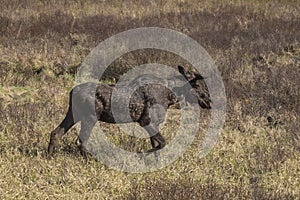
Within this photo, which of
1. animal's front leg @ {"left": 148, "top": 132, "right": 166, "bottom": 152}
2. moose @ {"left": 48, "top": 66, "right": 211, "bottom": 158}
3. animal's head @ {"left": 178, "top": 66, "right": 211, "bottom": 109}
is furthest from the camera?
animal's head @ {"left": 178, "top": 66, "right": 211, "bottom": 109}

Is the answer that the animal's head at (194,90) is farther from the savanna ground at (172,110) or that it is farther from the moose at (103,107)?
the savanna ground at (172,110)

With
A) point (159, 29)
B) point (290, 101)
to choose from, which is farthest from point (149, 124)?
point (159, 29)

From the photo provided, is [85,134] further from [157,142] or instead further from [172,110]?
[172,110]

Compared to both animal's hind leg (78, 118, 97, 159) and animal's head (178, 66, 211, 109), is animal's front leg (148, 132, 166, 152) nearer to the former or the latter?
animal's head (178, 66, 211, 109)

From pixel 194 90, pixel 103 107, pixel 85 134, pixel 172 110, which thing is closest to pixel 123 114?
pixel 103 107

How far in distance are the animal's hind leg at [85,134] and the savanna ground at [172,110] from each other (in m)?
0.09

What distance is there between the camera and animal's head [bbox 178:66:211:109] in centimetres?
538

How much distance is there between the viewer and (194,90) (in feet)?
18.1

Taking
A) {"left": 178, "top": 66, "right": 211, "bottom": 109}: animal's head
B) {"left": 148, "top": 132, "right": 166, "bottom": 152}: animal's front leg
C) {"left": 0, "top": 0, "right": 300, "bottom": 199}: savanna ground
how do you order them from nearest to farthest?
1. {"left": 0, "top": 0, "right": 300, "bottom": 199}: savanna ground
2. {"left": 148, "top": 132, "right": 166, "bottom": 152}: animal's front leg
3. {"left": 178, "top": 66, "right": 211, "bottom": 109}: animal's head

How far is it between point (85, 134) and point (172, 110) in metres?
2.35

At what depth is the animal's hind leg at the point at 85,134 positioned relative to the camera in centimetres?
510

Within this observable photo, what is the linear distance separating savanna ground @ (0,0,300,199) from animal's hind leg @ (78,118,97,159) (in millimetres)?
92

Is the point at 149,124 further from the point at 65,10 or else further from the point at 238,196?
the point at 65,10

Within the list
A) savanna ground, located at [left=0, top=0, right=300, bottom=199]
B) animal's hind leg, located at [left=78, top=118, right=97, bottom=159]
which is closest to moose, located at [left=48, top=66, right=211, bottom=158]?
animal's hind leg, located at [left=78, top=118, right=97, bottom=159]
